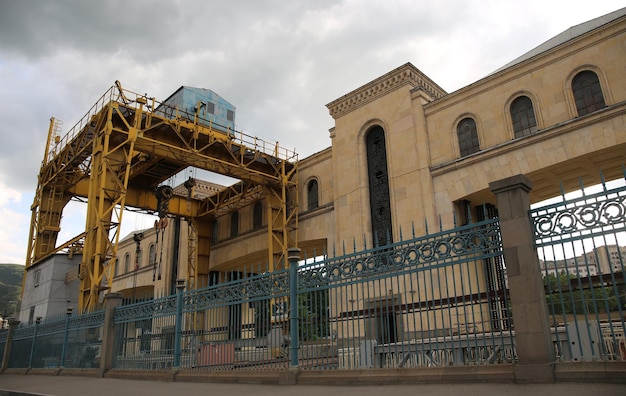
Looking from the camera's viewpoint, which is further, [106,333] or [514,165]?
[514,165]

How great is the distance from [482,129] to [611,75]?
430cm

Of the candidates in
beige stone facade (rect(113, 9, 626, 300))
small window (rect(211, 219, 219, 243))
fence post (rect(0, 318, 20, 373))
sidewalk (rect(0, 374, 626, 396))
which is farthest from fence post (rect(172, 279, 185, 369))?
small window (rect(211, 219, 219, 243))

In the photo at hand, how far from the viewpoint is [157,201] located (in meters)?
26.0

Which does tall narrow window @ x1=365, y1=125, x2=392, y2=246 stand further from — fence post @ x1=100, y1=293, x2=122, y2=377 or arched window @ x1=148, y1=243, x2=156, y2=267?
arched window @ x1=148, y1=243, x2=156, y2=267

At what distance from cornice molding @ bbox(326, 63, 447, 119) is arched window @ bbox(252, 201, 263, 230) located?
7.08 metres

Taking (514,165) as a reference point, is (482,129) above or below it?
above

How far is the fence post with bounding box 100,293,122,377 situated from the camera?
13.6 m

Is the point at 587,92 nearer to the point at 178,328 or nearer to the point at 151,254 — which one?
the point at 178,328

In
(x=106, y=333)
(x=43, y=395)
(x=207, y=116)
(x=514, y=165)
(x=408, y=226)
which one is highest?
(x=207, y=116)

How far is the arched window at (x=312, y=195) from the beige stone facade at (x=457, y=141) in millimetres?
69

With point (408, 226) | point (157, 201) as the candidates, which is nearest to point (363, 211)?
point (408, 226)

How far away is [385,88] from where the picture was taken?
828 inches

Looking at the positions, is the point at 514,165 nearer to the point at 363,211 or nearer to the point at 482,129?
the point at 482,129

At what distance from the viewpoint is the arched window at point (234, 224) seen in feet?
93.4
